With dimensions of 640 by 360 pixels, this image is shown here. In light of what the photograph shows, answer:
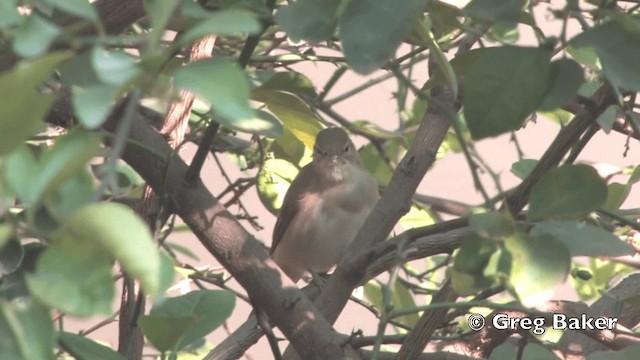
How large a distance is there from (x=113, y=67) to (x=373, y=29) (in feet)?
0.76

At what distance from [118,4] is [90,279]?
64cm

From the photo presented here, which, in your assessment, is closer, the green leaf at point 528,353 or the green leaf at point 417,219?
the green leaf at point 528,353

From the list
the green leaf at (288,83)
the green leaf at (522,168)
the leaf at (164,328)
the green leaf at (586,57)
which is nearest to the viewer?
the leaf at (164,328)

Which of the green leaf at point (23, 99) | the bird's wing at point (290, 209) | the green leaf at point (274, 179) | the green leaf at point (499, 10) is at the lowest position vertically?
the green leaf at point (23, 99)

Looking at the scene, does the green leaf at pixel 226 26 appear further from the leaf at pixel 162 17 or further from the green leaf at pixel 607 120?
the green leaf at pixel 607 120

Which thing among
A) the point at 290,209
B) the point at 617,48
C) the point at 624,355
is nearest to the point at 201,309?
the point at 624,355

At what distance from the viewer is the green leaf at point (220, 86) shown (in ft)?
1.53

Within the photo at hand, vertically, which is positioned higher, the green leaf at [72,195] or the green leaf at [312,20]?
the green leaf at [312,20]

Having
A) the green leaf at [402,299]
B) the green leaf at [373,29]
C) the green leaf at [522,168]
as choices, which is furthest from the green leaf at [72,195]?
the green leaf at [402,299]

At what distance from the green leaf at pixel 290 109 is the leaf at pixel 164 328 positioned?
347 mm

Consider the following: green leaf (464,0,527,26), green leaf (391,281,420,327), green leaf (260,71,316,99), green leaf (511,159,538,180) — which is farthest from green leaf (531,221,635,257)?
green leaf (391,281,420,327)

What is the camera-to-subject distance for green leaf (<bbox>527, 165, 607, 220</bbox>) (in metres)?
0.68

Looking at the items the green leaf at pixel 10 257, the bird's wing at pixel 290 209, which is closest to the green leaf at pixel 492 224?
the green leaf at pixel 10 257

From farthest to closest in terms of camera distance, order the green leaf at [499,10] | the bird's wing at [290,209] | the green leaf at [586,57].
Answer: the bird's wing at [290,209] < the green leaf at [586,57] < the green leaf at [499,10]
